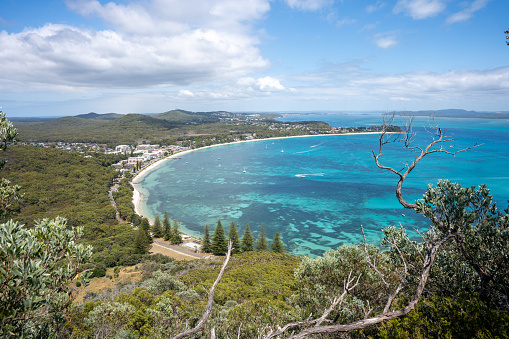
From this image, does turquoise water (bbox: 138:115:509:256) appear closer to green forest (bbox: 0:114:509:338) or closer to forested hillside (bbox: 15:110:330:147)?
green forest (bbox: 0:114:509:338)

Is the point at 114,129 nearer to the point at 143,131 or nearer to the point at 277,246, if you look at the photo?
the point at 143,131

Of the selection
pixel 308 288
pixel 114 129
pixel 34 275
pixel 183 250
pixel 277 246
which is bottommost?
pixel 183 250

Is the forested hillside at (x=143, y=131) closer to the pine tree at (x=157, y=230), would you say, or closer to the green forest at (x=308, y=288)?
the pine tree at (x=157, y=230)

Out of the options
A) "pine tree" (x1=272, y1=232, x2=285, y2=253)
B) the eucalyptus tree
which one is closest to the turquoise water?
"pine tree" (x1=272, y1=232, x2=285, y2=253)

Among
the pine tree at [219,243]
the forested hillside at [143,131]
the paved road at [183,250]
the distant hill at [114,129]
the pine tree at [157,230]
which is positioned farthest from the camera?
the distant hill at [114,129]

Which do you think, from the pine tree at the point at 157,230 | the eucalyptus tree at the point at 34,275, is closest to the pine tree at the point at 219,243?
the pine tree at the point at 157,230

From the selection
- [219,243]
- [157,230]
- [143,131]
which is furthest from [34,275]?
[143,131]

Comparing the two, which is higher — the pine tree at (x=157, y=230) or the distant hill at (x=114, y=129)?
the distant hill at (x=114, y=129)
